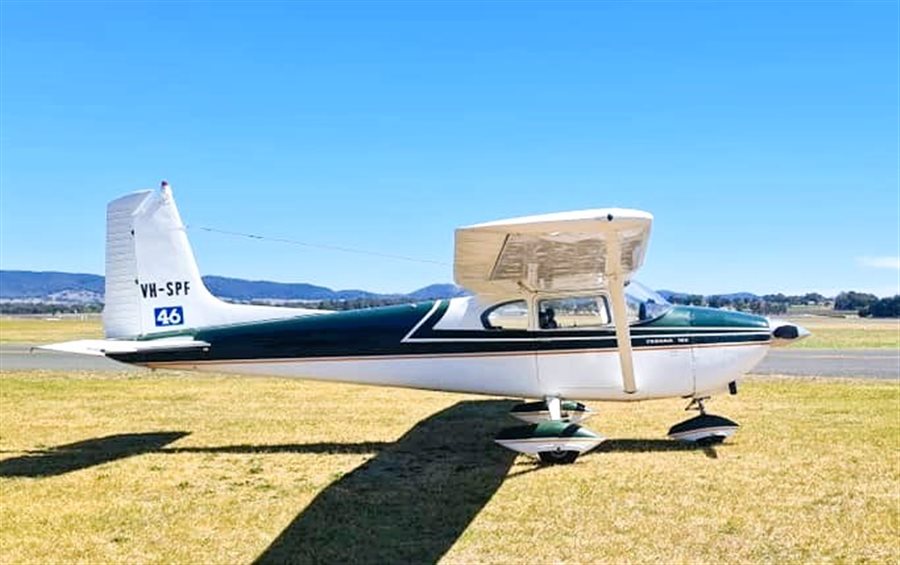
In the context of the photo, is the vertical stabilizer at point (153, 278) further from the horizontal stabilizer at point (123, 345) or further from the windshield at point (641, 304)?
the windshield at point (641, 304)

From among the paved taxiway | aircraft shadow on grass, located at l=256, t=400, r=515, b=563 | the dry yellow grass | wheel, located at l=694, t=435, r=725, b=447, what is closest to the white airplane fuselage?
wheel, located at l=694, t=435, r=725, b=447

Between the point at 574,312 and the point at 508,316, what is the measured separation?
75 cm

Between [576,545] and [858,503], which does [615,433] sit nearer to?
[858,503]

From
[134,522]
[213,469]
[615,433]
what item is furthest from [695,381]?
[134,522]

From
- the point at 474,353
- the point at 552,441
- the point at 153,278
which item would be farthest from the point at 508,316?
the point at 153,278

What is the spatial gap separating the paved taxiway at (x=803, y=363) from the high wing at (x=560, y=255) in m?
10.2

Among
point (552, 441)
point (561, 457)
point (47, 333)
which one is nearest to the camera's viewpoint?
point (552, 441)

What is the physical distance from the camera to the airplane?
27.5 feet

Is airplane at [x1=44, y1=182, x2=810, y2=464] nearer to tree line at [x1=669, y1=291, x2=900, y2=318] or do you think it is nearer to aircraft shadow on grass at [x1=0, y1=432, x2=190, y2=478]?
aircraft shadow on grass at [x1=0, y1=432, x2=190, y2=478]

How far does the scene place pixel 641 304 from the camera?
27.9ft

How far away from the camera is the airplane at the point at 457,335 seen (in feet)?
27.5

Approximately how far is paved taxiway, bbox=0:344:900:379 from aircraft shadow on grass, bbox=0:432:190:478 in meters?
9.74

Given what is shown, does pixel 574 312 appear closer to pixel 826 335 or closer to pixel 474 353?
pixel 474 353

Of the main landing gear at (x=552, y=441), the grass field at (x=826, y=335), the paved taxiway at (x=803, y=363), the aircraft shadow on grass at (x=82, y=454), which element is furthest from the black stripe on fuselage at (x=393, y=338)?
the grass field at (x=826, y=335)
